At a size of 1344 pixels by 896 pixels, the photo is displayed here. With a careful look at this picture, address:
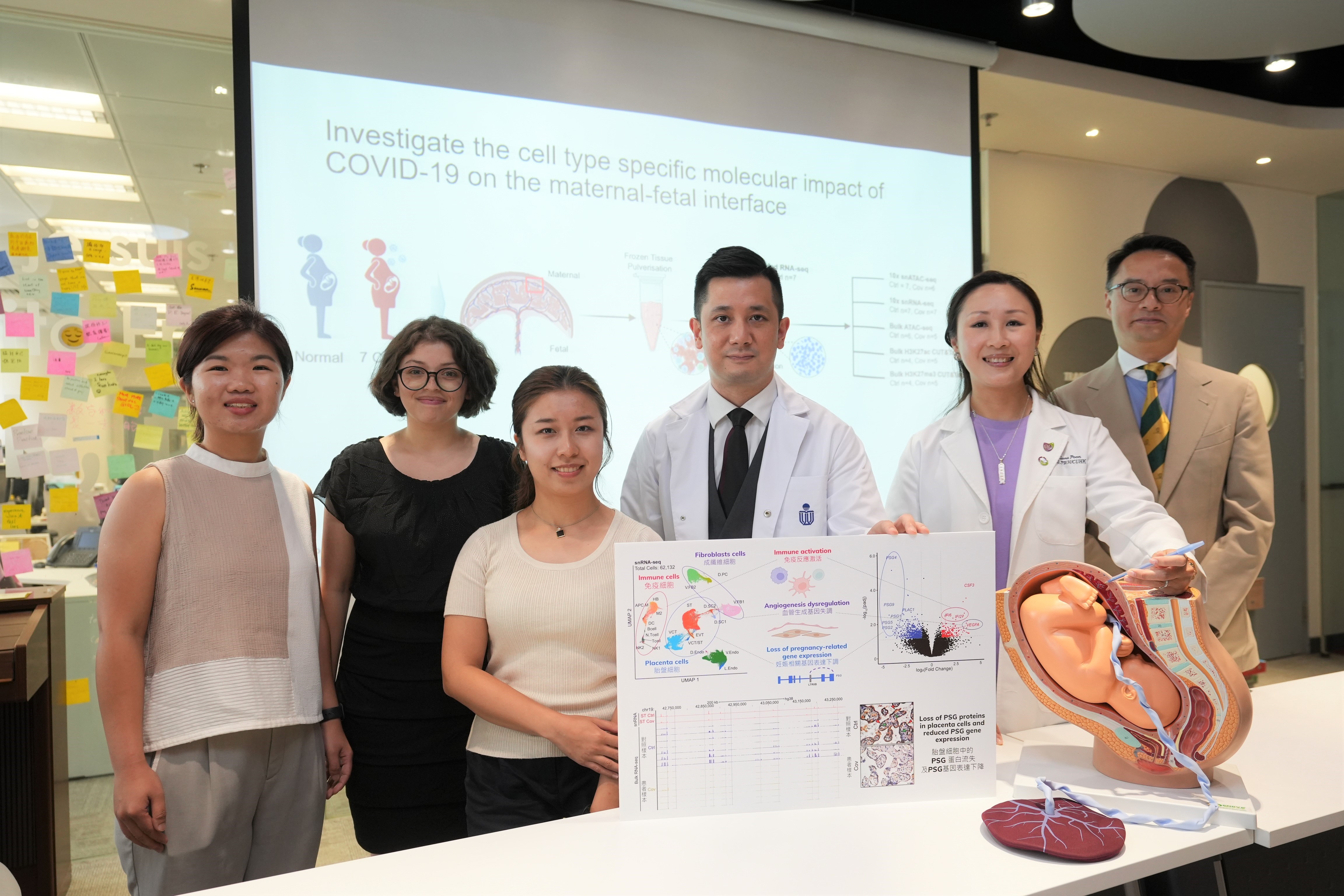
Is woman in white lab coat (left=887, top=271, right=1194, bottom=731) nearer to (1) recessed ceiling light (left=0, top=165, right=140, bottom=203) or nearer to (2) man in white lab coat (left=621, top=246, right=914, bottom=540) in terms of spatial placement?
(2) man in white lab coat (left=621, top=246, right=914, bottom=540)

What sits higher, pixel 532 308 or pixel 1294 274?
pixel 1294 274

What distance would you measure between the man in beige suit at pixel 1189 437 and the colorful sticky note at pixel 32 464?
3.56 metres

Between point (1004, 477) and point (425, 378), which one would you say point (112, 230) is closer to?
point (425, 378)

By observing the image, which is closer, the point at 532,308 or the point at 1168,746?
the point at 1168,746

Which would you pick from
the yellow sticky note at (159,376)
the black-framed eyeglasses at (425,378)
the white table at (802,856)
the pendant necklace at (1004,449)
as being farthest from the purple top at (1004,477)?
the yellow sticky note at (159,376)

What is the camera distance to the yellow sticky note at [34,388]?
3012mm

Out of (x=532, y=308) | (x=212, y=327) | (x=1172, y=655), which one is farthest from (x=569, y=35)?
(x=1172, y=655)

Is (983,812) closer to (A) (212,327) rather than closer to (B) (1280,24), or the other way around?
(A) (212,327)

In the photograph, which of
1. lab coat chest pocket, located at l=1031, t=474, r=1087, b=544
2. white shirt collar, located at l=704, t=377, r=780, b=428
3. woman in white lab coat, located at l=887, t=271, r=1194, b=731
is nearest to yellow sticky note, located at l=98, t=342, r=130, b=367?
white shirt collar, located at l=704, t=377, r=780, b=428

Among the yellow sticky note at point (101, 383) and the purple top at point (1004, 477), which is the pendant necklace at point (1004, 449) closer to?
the purple top at point (1004, 477)

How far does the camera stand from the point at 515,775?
5.27 ft

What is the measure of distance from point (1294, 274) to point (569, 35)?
5.42m

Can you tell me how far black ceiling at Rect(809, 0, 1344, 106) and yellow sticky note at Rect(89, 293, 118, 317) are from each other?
9.92 feet

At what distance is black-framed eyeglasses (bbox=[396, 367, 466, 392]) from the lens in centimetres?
198
